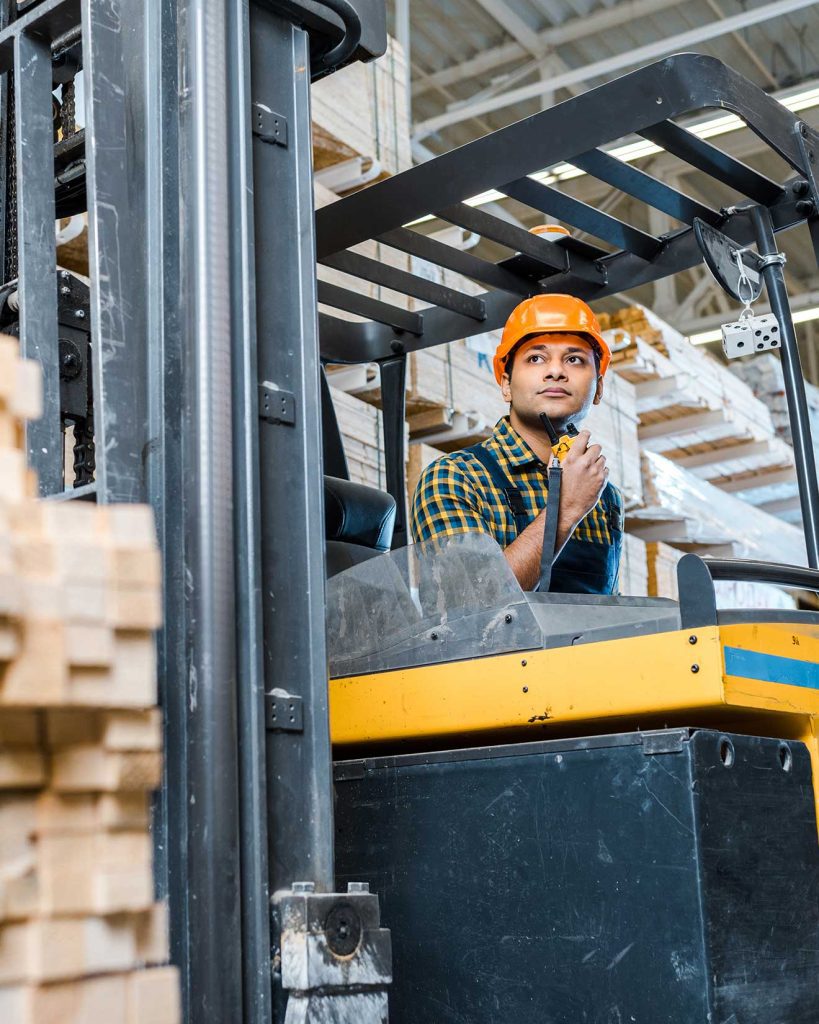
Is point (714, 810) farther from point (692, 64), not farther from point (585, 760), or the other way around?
point (692, 64)

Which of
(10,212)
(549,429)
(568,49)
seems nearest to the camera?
(10,212)

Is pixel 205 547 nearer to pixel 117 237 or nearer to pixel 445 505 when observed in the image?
pixel 117 237

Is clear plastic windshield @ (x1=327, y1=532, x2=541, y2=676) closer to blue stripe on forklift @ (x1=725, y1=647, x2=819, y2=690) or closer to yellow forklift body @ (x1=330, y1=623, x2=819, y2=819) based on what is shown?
yellow forklift body @ (x1=330, y1=623, x2=819, y2=819)

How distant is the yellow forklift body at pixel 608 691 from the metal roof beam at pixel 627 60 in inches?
326

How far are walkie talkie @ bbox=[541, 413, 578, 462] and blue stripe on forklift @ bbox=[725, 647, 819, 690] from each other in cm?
77

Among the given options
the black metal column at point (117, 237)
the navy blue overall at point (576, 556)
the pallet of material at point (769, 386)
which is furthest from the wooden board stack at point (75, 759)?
the pallet of material at point (769, 386)

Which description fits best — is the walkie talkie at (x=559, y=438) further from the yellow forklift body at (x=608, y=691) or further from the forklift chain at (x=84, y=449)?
the forklift chain at (x=84, y=449)

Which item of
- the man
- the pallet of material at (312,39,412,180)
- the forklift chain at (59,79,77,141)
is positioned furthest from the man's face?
the pallet of material at (312,39,412,180)

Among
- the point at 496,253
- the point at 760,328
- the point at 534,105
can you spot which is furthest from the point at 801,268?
the point at 760,328

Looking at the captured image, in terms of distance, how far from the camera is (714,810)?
1.96 meters

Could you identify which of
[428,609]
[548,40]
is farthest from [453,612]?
[548,40]

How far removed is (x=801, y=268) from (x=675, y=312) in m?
1.97

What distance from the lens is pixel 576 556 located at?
10.9ft

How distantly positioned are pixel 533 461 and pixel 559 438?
3.9 inches
